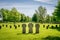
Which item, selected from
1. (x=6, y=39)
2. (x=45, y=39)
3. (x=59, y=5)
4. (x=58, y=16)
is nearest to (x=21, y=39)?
(x=6, y=39)

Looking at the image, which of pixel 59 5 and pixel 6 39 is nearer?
pixel 6 39

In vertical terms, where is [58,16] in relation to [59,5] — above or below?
below

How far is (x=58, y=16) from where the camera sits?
23406mm

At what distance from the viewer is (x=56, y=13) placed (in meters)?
24.5

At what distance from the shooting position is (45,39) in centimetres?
945

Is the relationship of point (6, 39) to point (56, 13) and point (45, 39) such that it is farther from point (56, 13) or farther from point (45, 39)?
point (56, 13)

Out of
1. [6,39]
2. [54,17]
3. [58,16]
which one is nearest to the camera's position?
[6,39]

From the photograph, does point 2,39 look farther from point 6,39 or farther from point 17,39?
point 17,39

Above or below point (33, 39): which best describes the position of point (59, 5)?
above

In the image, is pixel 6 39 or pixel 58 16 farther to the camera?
pixel 58 16

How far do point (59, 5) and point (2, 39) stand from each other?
55.5ft

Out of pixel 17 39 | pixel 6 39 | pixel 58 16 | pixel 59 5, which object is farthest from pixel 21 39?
pixel 59 5

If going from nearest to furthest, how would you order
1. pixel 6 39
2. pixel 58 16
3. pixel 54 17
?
pixel 6 39, pixel 58 16, pixel 54 17

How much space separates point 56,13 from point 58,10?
1.91 feet
